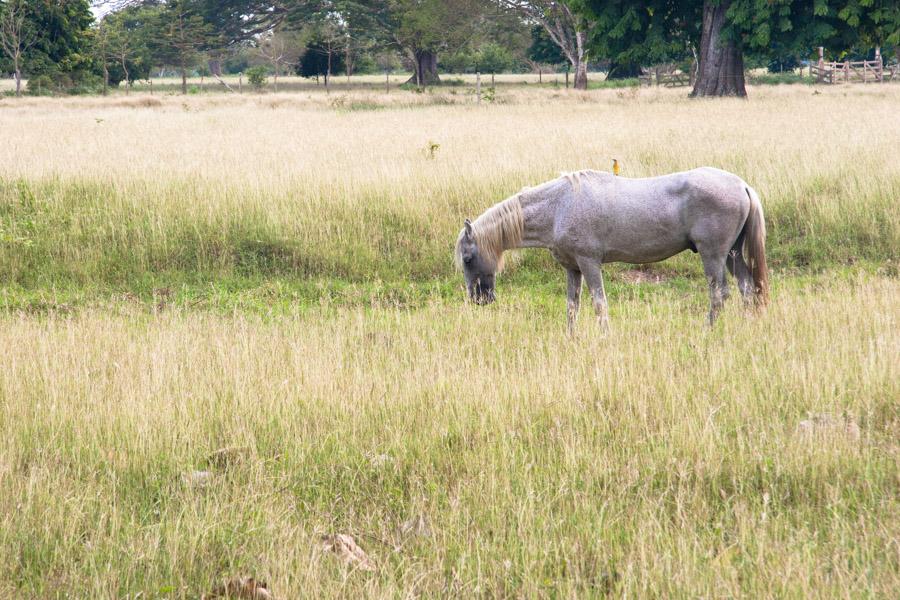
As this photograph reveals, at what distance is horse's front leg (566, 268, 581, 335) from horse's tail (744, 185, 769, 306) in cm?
151

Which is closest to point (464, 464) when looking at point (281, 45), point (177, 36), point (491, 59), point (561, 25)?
point (561, 25)

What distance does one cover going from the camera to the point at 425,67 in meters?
64.9

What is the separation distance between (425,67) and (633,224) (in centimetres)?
6027

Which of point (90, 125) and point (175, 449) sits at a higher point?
point (90, 125)

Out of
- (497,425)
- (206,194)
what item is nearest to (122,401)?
(497,425)

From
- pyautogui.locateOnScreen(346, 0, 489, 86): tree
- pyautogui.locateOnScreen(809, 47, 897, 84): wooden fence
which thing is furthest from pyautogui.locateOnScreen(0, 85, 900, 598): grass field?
pyautogui.locateOnScreen(346, 0, 489, 86): tree

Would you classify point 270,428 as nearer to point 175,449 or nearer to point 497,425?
point 175,449

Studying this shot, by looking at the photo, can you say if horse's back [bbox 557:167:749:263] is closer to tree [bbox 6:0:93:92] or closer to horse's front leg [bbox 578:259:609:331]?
horse's front leg [bbox 578:259:609:331]

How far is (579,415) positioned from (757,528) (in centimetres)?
140

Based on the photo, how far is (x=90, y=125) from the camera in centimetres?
2456

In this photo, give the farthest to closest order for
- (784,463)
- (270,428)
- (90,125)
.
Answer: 1. (90,125)
2. (270,428)
3. (784,463)

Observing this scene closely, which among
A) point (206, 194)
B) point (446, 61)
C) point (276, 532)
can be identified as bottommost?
point (276, 532)

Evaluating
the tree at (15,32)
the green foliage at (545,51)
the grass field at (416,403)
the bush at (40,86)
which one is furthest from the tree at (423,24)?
the grass field at (416,403)

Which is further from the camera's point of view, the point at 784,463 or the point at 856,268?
the point at 856,268
